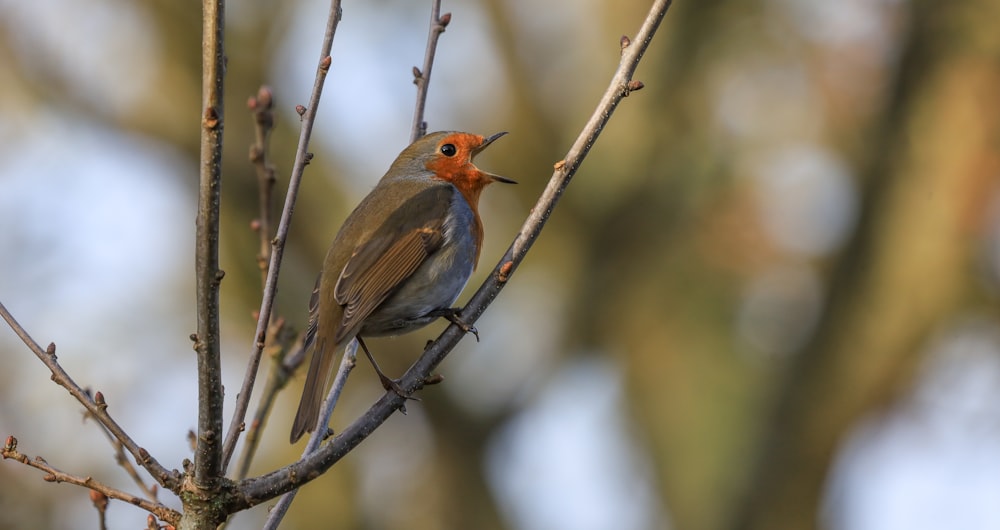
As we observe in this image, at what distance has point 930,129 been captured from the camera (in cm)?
737

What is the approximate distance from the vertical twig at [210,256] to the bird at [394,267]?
Result: 98cm

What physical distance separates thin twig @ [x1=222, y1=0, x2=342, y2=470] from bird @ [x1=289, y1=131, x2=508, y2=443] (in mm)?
709

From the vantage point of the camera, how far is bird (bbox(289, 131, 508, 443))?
11.9 feet

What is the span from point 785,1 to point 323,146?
413 cm

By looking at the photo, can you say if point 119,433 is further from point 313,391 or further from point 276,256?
point 313,391

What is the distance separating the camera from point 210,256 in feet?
7.13

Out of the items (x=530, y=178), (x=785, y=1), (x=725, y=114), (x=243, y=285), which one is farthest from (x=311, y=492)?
(x=785, y=1)

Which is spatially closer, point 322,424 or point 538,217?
point 538,217

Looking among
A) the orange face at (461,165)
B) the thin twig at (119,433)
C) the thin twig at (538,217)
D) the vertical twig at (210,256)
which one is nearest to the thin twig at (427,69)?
the thin twig at (538,217)

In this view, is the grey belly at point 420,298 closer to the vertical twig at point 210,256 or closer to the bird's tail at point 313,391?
the bird's tail at point 313,391

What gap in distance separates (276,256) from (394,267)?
1164 mm

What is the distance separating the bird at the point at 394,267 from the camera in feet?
11.9

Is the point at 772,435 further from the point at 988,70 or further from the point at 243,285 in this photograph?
the point at 243,285

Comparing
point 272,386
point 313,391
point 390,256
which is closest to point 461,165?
point 390,256
